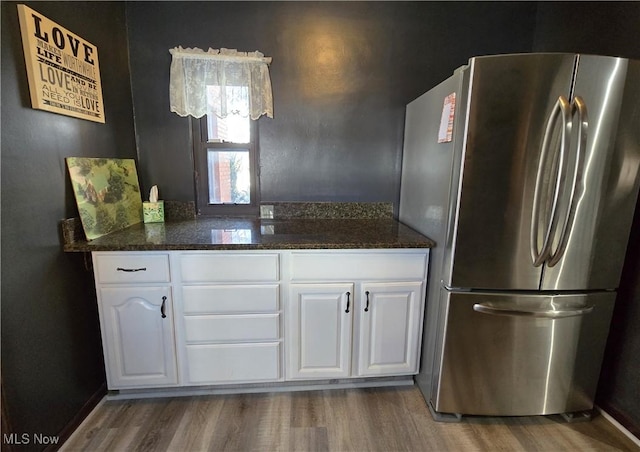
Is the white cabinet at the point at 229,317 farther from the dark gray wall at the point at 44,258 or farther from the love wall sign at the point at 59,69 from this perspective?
the love wall sign at the point at 59,69

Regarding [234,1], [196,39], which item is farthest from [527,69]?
[196,39]

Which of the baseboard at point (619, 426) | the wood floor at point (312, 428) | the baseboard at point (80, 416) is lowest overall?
the wood floor at point (312, 428)

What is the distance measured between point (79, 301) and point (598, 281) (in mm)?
2471

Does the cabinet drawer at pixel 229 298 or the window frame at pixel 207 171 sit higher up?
the window frame at pixel 207 171

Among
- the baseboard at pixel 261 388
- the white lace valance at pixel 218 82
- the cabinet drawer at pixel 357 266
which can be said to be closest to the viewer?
the cabinet drawer at pixel 357 266

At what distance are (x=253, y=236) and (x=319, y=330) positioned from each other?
62 centimetres

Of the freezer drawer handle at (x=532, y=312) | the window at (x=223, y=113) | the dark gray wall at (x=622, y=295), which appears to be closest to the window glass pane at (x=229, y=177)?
the window at (x=223, y=113)

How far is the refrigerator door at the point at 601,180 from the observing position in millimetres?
1215

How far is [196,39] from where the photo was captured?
1952 mm

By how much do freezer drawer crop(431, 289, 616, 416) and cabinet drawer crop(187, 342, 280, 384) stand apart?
87 centimetres

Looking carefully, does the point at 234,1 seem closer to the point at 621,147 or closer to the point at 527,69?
the point at 527,69

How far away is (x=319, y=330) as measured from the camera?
166 centimetres

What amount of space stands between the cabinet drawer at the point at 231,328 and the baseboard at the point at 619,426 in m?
1.77

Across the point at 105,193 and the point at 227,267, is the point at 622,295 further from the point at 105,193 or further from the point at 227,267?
the point at 105,193
